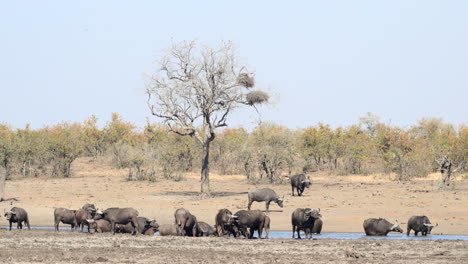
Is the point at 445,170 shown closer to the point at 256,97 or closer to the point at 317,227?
the point at 256,97

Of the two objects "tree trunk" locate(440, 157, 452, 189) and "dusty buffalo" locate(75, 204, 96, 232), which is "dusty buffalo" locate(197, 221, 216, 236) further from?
"tree trunk" locate(440, 157, 452, 189)

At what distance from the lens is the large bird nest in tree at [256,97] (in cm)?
3750

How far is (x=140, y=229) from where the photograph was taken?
2478 centimetres

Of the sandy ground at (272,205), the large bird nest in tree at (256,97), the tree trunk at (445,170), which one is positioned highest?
the large bird nest in tree at (256,97)

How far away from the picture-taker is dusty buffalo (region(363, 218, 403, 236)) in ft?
80.6

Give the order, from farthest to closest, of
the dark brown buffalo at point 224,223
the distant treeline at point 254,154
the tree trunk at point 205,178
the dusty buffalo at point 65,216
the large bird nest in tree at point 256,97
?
the distant treeline at point 254,154 < the large bird nest in tree at point 256,97 < the tree trunk at point 205,178 < the dusty buffalo at point 65,216 < the dark brown buffalo at point 224,223

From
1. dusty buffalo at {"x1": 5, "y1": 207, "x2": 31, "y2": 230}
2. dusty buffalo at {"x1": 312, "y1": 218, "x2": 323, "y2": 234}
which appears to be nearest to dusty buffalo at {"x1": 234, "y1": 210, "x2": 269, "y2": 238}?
dusty buffalo at {"x1": 312, "y1": 218, "x2": 323, "y2": 234}

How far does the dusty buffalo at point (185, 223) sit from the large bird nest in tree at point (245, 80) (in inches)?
585

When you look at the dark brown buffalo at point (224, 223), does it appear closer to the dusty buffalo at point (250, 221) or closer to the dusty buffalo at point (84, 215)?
the dusty buffalo at point (250, 221)

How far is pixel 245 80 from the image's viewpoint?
37594 mm

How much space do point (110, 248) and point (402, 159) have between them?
31.8 meters

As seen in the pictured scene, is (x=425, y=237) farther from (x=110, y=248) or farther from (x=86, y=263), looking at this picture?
(x=86, y=263)

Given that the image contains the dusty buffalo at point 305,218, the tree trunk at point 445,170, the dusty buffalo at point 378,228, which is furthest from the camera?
the tree trunk at point 445,170

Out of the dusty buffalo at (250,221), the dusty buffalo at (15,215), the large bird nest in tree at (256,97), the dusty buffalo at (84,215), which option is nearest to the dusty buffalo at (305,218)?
the dusty buffalo at (250,221)
